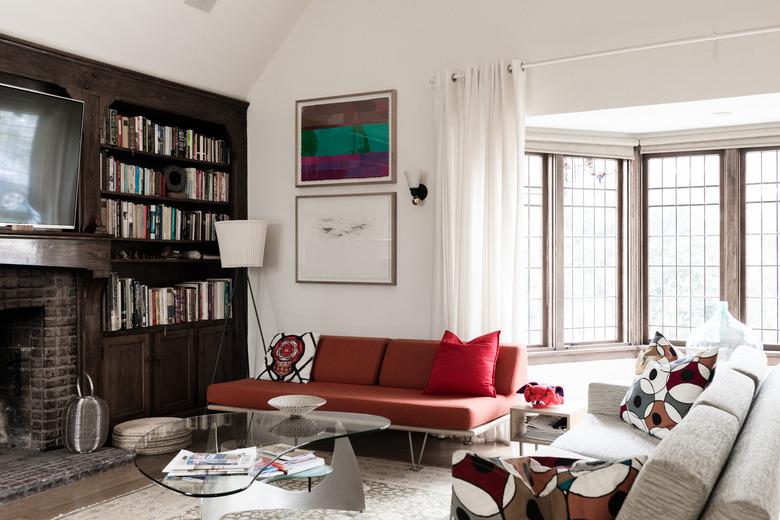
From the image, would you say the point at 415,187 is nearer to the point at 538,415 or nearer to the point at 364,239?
the point at 364,239

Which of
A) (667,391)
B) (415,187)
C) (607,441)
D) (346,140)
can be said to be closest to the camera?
(607,441)

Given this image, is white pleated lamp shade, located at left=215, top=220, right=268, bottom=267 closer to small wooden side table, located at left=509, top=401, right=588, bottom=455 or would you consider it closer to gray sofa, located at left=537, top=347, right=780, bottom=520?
small wooden side table, located at left=509, top=401, right=588, bottom=455

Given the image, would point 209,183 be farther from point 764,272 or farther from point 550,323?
point 764,272

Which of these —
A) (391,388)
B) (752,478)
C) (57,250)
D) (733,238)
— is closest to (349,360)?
(391,388)

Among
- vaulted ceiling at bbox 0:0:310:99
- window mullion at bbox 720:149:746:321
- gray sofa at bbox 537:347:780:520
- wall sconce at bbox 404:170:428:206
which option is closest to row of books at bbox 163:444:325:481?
gray sofa at bbox 537:347:780:520

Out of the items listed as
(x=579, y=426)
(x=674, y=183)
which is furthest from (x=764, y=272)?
(x=579, y=426)

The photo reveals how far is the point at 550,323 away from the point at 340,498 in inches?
112

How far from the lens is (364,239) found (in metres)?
5.99

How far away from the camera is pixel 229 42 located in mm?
5938

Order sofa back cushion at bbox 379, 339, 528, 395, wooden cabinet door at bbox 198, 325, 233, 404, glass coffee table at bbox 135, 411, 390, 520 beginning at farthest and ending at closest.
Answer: wooden cabinet door at bbox 198, 325, 233, 404
sofa back cushion at bbox 379, 339, 528, 395
glass coffee table at bbox 135, 411, 390, 520

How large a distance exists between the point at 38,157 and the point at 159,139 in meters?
1.20

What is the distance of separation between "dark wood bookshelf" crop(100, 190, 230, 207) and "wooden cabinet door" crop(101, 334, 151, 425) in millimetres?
1008

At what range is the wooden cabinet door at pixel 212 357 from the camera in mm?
6168

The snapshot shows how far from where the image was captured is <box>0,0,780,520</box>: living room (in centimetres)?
436
